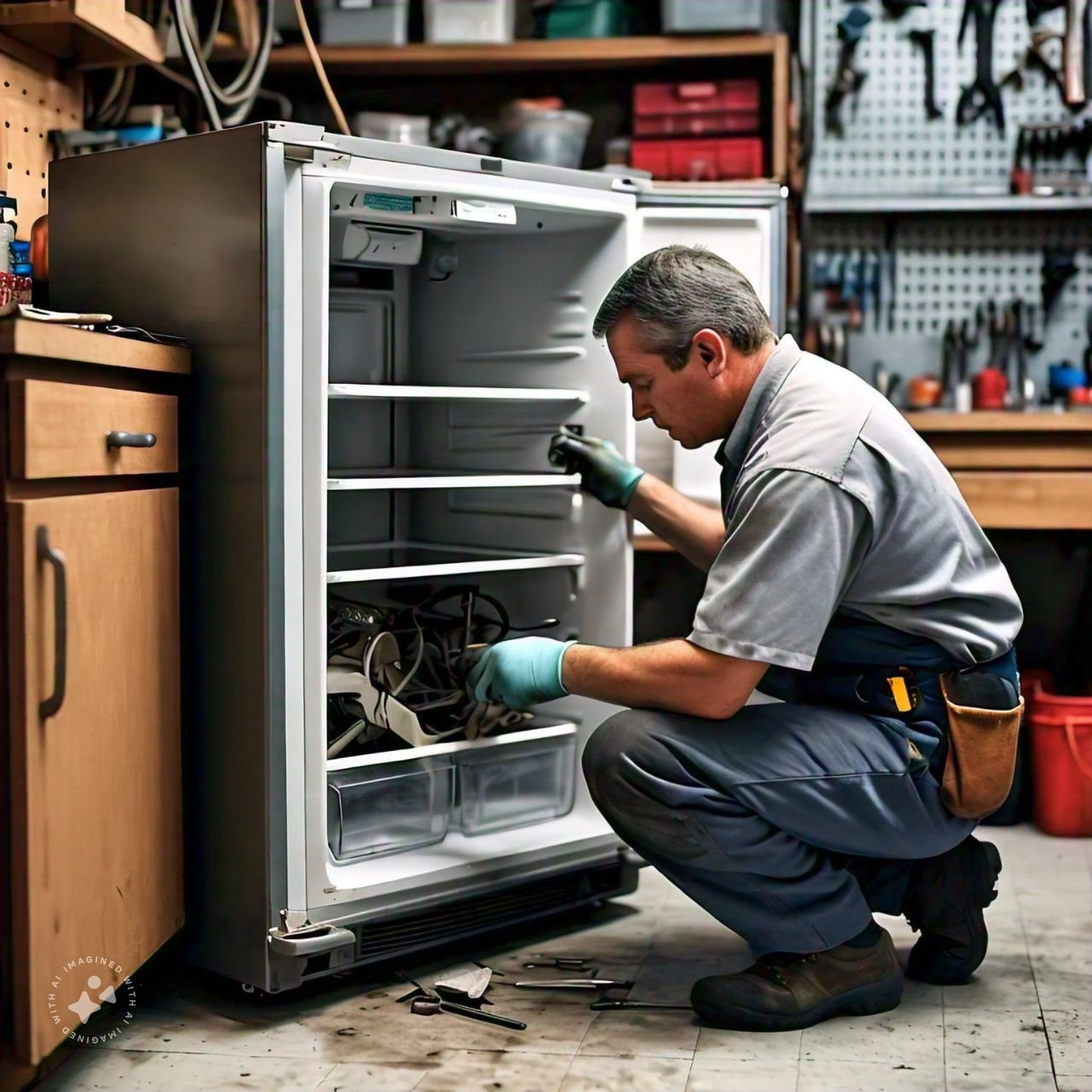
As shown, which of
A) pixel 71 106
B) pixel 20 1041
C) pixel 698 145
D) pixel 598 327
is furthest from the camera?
pixel 698 145

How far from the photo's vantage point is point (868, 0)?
351cm

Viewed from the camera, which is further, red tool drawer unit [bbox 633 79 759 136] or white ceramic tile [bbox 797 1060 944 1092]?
red tool drawer unit [bbox 633 79 759 136]

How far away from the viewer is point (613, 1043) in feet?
6.46

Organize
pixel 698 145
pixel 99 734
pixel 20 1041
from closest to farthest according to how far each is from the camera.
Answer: pixel 20 1041, pixel 99 734, pixel 698 145

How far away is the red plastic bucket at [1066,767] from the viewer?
3.11m

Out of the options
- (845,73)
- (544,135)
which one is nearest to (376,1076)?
(544,135)

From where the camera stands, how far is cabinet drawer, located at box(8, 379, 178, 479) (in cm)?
161

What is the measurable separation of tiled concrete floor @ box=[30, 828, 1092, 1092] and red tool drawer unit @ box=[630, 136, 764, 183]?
6.03ft

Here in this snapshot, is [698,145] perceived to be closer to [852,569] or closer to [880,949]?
[852,569]

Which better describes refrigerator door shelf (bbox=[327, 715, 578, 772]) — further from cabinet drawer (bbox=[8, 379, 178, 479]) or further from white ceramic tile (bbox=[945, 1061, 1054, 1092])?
white ceramic tile (bbox=[945, 1061, 1054, 1092])

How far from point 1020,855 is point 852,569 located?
127 centimetres

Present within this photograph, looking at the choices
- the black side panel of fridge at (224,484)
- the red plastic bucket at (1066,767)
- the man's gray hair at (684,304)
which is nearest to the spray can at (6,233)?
the black side panel of fridge at (224,484)

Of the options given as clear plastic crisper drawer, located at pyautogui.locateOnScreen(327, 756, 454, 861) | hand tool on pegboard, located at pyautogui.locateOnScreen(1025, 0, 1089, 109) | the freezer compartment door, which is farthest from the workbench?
clear plastic crisper drawer, located at pyautogui.locateOnScreen(327, 756, 454, 861)

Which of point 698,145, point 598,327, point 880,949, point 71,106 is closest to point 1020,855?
point 880,949
